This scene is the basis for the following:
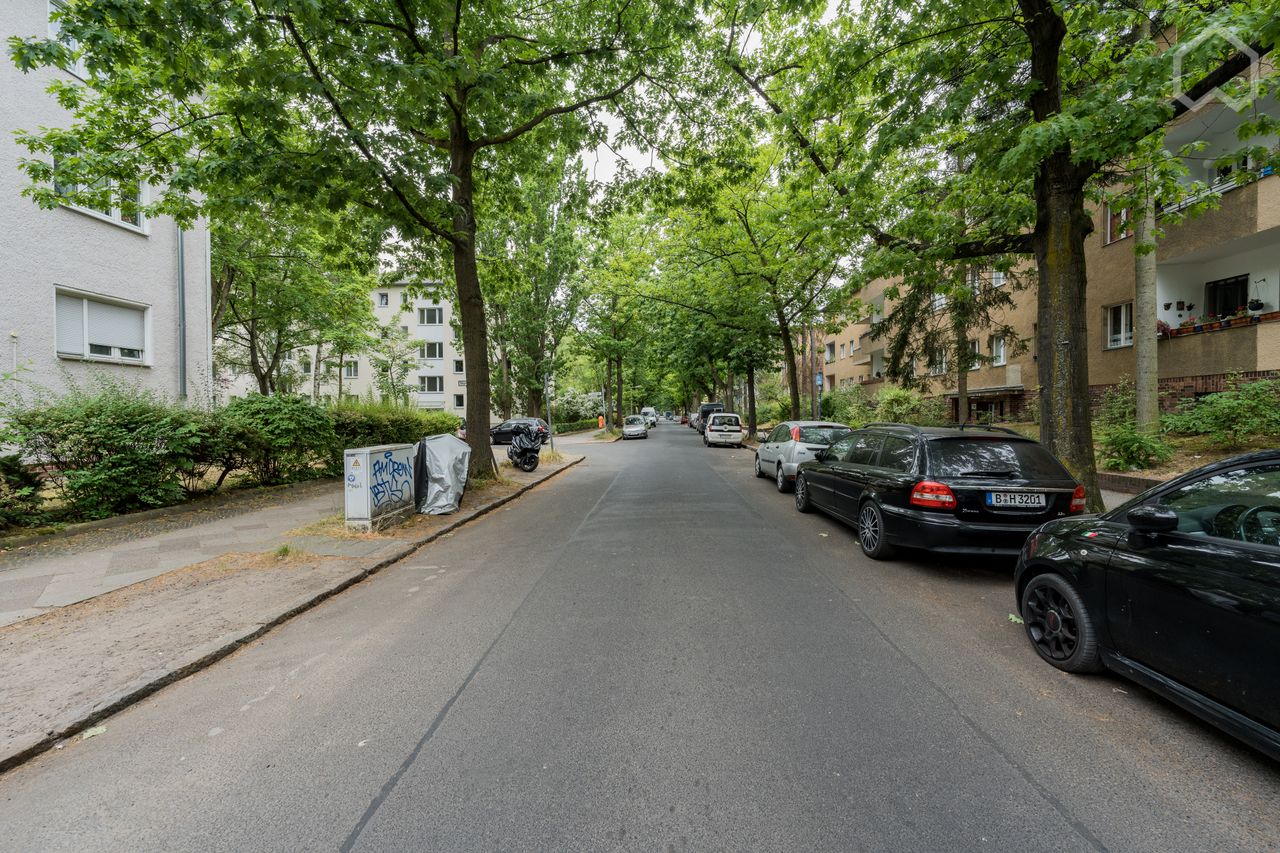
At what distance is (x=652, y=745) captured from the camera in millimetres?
2604

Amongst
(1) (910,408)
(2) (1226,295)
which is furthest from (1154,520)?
(1) (910,408)

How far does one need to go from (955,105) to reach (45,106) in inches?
653

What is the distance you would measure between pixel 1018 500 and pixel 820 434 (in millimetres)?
6136

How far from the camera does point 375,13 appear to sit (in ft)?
24.7

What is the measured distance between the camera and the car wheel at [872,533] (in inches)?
227

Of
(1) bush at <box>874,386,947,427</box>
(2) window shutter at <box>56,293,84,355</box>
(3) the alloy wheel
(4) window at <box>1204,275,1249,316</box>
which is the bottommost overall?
(3) the alloy wheel

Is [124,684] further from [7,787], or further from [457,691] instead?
[457,691]

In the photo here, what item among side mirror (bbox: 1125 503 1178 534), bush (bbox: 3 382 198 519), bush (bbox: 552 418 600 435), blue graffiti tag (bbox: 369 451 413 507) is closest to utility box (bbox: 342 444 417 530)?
blue graffiti tag (bbox: 369 451 413 507)

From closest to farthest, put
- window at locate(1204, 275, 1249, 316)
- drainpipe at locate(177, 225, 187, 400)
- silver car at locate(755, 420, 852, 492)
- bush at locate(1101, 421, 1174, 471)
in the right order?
bush at locate(1101, 421, 1174, 471)
silver car at locate(755, 420, 852, 492)
window at locate(1204, 275, 1249, 316)
drainpipe at locate(177, 225, 187, 400)

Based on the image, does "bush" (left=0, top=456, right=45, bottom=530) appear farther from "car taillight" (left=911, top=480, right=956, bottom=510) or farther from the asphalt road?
"car taillight" (left=911, top=480, right=956, bottom=510)

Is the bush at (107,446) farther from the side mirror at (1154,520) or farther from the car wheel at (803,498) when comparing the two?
the side mirror at (1154,520)

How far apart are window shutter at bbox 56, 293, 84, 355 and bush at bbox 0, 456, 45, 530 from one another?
635cm

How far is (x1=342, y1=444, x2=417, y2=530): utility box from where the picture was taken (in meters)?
7.24

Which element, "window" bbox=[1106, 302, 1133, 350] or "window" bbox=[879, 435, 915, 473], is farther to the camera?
"window" bbox=[1106, 302, 1133, 350]
